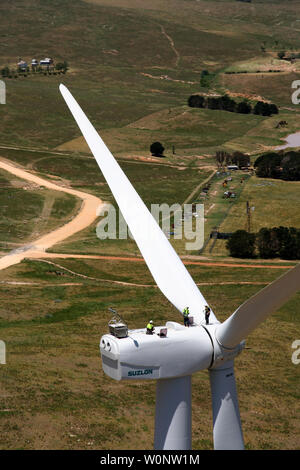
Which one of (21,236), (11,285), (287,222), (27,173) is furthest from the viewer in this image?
(27,173)

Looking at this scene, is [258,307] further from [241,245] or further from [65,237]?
[65,237]

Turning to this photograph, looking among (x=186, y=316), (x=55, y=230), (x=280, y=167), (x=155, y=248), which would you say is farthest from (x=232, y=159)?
(x=186, y=316)

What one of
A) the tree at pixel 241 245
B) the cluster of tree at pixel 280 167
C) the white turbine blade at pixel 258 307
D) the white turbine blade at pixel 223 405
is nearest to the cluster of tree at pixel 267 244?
the tree at pixel 241 245

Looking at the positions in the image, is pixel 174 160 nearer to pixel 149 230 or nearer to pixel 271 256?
pixel 271 256

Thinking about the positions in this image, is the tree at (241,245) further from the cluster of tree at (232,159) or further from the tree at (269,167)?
the cluster of tree at (232,159)
